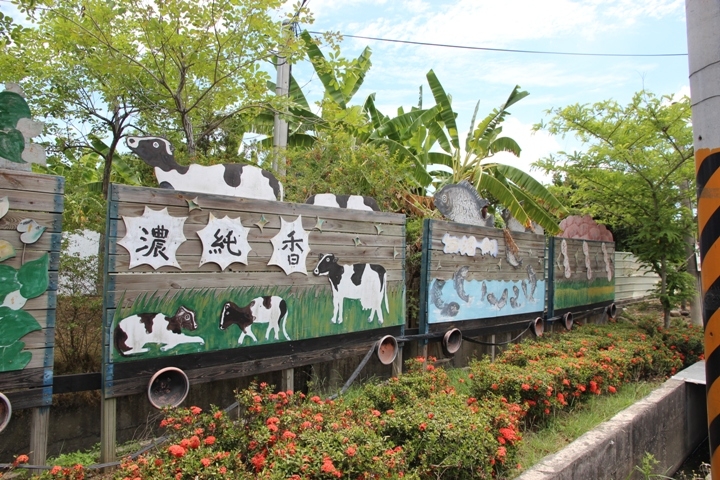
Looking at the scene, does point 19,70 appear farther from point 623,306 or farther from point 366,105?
point 623,306

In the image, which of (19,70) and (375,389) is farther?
(19,70)

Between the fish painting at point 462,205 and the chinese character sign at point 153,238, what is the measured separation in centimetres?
328

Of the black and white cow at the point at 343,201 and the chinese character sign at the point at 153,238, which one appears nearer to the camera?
the chinese character sign at the point at 153,238

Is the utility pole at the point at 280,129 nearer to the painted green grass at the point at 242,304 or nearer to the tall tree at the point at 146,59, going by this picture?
the tall tree at the point at 146,59

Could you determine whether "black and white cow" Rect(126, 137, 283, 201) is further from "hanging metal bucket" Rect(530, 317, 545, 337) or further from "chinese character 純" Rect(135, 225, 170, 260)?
"hanging metal bucket" Rect(530, 317, 545, 337)

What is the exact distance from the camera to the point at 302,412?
306cm

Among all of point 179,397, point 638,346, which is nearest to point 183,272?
point 179,397

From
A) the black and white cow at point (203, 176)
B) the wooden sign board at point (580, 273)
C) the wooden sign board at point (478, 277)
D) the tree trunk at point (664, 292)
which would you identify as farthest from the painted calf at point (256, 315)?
the tree trunk at point (664, 292)

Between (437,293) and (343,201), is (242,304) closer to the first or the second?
(343,201)

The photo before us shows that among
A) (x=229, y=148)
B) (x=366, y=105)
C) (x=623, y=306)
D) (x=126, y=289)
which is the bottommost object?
(x=623, y=306)

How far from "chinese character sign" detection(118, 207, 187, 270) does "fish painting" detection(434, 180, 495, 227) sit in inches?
129

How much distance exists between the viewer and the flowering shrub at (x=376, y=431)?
7.96 feet

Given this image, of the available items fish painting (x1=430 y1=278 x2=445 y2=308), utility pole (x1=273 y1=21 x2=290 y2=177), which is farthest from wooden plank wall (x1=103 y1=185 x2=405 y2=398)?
utility pole (x1=273 y1=21 x2=290 y2=177)

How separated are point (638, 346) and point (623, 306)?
24.6ft
